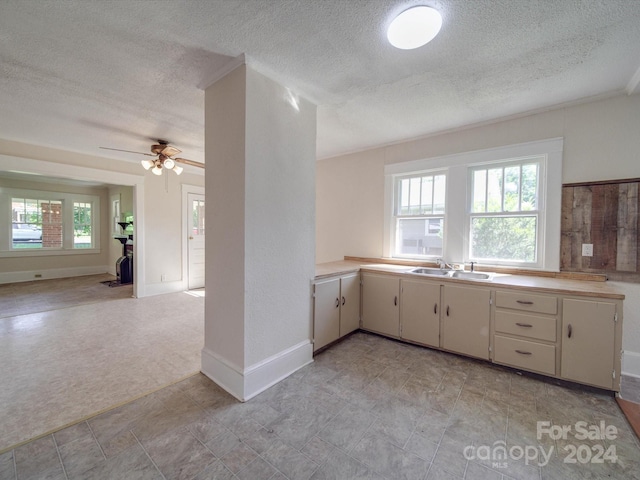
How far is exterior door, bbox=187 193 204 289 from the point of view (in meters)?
5.46

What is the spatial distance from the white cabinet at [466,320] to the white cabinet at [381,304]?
507mm

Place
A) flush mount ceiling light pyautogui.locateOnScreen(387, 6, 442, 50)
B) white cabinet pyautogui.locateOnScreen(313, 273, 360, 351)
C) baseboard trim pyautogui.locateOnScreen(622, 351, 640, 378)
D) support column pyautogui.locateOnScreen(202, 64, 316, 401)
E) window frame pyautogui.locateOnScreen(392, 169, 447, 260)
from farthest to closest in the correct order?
1. window frame pyautogui.locateOnScreen(392, 169, 447, 260)
2. white cabinet pyautogui.locateOnScreen(313, 273, 360, 351)
3. baseboard trim pyautogui.locateOnScreen(622, 351, 640, 378)
4. support column pyautogui.locateOnScreen(202, 64, 316, 401)
5. flush mount ceiling light pyautogui.locateOnScreen(387, 6, 442, 50)

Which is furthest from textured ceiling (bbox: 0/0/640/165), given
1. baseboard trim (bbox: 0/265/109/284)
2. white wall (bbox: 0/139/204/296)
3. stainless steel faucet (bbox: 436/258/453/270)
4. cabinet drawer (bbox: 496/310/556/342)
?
baseboard trim (bbox: 0/265/109/284)

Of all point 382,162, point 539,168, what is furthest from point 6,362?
point 539,168

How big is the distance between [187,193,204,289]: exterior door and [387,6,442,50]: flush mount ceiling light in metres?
4.95

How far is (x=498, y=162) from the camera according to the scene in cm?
299

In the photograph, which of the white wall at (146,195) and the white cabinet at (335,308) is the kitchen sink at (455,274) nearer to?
the white cabinet at (335,308)

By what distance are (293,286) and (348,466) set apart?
1.30 metres

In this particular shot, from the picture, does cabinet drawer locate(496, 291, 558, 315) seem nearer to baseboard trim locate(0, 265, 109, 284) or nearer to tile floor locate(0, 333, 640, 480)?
tile floor locate(0, 333, 640, 480)

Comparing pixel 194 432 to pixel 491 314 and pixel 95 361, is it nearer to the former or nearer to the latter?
pixel 95 361

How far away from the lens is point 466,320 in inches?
101

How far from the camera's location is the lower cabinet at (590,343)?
1.99 metres

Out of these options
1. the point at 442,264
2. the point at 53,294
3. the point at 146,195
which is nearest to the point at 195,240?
the point at 146,195

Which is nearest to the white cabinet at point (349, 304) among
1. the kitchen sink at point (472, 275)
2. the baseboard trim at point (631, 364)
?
the kitchen sink at point (472, 275)
